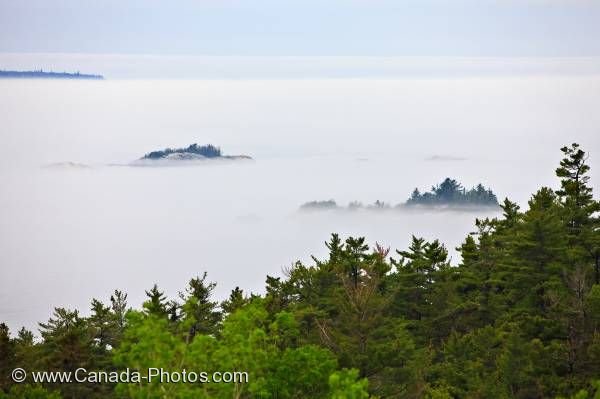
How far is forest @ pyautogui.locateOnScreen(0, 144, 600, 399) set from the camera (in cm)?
2220

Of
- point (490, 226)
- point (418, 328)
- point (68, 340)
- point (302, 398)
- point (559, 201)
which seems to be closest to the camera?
point (302, 398)

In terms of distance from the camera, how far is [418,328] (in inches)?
1594

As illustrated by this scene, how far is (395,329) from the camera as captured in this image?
102ft

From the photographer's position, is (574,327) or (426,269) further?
(426,269)

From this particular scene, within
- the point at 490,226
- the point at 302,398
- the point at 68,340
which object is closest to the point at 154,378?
the point at 302,398

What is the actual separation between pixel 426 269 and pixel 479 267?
2835 millimetres

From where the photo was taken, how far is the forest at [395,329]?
2220cm

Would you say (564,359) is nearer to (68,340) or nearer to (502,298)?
(502,298)

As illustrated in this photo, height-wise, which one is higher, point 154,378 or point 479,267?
point 479,267

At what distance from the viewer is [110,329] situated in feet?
124

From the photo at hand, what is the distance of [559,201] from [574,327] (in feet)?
49.1

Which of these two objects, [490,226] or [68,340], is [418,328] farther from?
[68,340]

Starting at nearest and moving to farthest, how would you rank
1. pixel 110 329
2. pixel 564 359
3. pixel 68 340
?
pixel 564 359, pixel 68 340, pixel 110 329

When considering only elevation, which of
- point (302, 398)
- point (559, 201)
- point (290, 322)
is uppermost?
point (559, 201)
